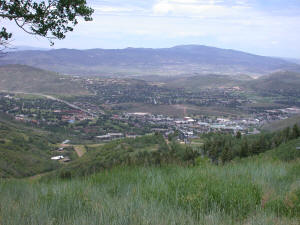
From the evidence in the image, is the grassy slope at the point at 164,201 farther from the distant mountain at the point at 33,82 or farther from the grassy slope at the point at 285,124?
the distant mountain at the point at 33,82

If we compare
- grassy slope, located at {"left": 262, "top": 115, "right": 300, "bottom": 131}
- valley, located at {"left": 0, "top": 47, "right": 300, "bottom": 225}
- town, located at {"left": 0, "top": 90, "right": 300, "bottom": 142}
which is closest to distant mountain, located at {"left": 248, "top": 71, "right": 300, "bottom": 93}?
valley, located at {"left": 0, "top": 47, "right": 300, "bottom": 225}

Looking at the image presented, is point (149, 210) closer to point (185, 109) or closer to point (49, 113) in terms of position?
point (49, 113)

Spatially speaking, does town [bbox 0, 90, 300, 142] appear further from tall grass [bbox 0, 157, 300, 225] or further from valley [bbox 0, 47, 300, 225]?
tall grass [bbox 0, 157, 300, 225]

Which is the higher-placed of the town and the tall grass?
the tall grass

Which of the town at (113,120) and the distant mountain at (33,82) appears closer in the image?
the town at (113,120)

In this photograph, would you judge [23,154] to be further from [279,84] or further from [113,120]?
[279,84]

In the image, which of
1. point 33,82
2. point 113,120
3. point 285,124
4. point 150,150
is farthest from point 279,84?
point 150,150

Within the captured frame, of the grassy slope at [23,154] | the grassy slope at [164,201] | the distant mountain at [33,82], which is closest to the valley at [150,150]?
the grassy slope at [164,201]
